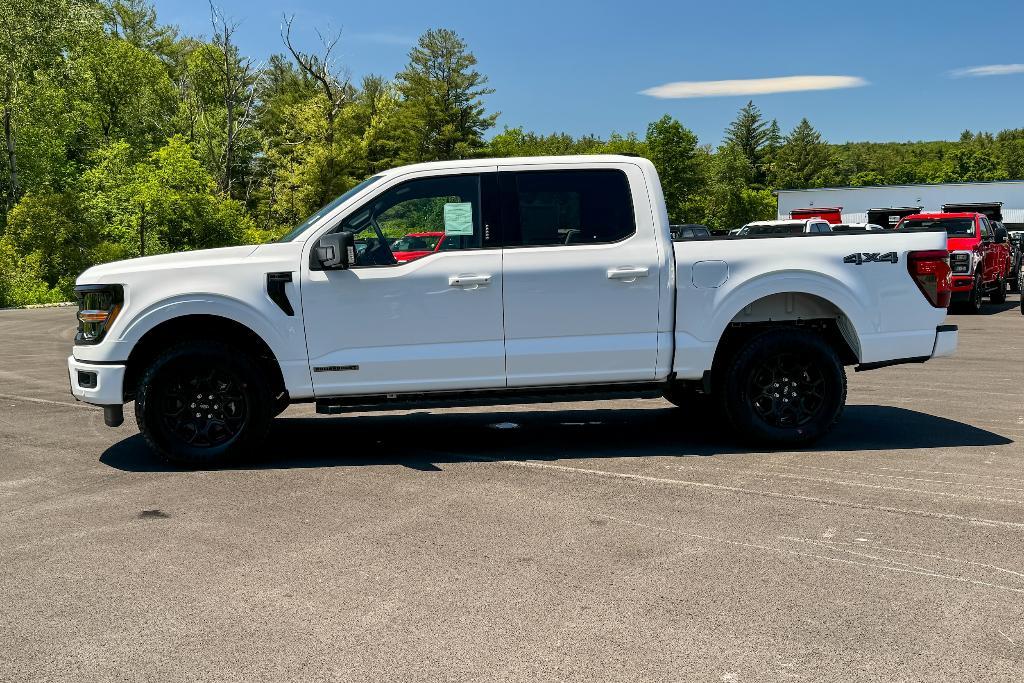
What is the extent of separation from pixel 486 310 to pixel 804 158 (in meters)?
152

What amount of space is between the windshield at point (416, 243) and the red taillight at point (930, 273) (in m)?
3.55

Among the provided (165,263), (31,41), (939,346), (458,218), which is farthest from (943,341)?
(31,41)

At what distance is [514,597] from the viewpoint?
432 cm

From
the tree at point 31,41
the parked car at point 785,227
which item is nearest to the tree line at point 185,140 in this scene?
the tree at point 31,41

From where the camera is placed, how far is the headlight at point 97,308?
6859 millimetres

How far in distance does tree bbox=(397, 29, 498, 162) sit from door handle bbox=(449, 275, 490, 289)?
251 feet

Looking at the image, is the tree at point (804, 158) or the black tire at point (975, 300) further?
the tree at point (804, 158)

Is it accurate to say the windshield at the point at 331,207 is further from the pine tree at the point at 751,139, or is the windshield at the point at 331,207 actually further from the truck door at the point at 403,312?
the pine tree at the point at 751,139

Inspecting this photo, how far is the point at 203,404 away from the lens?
6988mm

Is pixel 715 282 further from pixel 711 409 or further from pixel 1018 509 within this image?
pixel 1018 509

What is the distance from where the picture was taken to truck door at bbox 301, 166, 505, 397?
6.84 m

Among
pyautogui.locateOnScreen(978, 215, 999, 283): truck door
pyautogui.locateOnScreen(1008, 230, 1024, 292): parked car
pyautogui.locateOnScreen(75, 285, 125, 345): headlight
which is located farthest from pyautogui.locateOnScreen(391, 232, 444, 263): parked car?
pyautogui.locateOnScreen(1008, 230, 1024, 292): parked car

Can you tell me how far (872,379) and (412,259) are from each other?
6516mm

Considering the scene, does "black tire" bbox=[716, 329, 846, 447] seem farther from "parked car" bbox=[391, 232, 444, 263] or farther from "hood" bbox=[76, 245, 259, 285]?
"hood" bbox=[76, 245, 259, 285]
